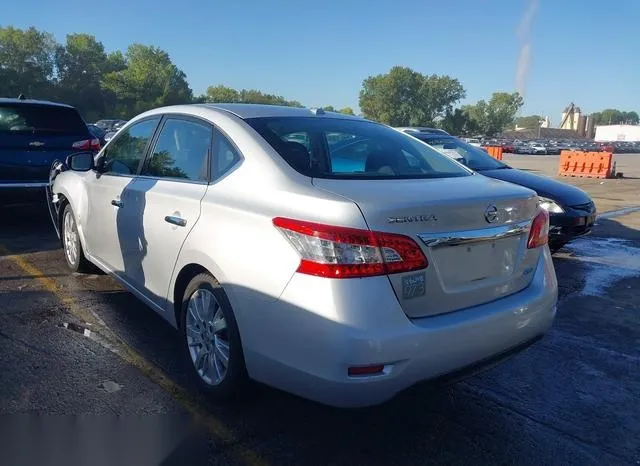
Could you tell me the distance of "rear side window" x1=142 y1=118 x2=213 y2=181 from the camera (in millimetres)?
3354

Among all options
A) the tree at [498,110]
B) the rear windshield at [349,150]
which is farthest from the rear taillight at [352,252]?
the tree at [498,110]

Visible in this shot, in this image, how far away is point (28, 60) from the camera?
108 meters

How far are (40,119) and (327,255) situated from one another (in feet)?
21.6

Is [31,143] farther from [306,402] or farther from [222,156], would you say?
[306,402]

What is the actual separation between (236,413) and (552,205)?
196 inches

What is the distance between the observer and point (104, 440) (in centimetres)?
279

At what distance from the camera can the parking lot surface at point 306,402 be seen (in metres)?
2.72

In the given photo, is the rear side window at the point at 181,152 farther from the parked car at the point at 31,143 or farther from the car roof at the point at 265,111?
the parked car at the point at 31,143

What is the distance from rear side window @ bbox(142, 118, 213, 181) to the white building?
131 meters

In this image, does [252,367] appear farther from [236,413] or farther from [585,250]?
[585,250]

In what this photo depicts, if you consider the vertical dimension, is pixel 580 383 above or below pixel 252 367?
below

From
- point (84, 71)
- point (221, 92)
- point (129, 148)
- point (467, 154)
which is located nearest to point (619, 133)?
point (221, 92)

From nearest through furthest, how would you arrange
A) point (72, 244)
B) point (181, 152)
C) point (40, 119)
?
point (181, 152), point (72, 244), point (40, 119)

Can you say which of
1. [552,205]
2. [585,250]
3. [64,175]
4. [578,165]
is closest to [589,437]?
[552,205]
